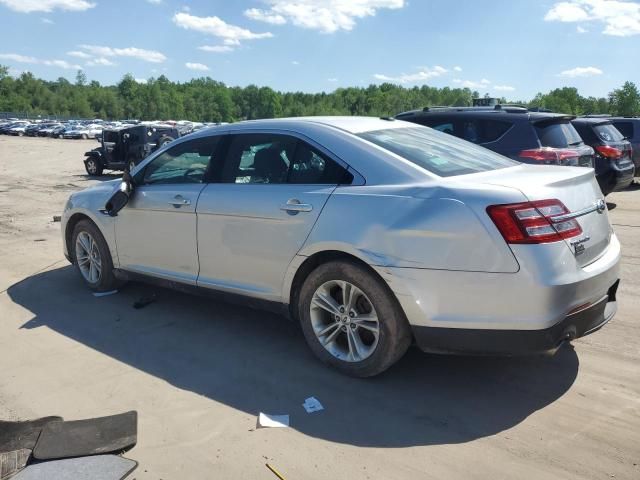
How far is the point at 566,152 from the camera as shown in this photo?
25.7 ft

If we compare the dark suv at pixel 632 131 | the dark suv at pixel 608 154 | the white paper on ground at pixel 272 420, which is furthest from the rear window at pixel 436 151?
the dark suv at pixel 632 131

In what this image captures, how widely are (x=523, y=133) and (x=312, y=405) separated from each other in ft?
19.1

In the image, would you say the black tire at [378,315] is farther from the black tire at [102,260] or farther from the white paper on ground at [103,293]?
the white paper on ground at [103,293]

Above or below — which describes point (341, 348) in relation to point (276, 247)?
below

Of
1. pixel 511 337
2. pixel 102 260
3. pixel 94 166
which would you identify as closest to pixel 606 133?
pixel 511 337

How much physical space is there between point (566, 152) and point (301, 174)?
526cm

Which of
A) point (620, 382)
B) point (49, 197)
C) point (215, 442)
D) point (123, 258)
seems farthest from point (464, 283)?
point (49, 197)

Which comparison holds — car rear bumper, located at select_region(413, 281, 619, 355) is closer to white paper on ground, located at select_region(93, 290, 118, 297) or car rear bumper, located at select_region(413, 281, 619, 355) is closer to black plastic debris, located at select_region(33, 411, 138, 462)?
black plastic debris, located at select_region(33, 411, 138, 462)

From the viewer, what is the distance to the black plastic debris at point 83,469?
9.31 ft

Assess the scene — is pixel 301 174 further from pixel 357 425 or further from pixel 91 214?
pixel 91 214

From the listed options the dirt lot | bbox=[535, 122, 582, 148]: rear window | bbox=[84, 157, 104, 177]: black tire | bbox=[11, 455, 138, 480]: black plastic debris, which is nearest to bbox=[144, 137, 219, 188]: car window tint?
the dirt lot

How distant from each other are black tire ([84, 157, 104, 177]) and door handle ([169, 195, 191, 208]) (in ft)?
52.5

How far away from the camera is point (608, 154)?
10.5 metres

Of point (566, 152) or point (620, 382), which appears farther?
point (566, 152)
